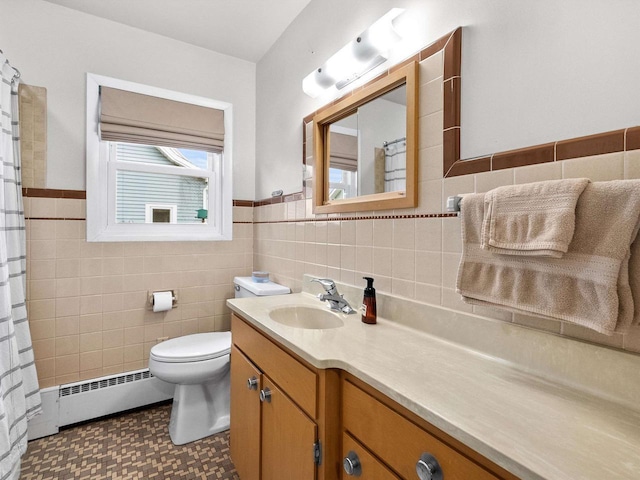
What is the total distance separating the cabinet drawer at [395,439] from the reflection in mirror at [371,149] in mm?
778

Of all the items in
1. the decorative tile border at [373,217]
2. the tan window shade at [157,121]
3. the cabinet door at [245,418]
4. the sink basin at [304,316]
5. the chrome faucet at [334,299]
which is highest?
the tan window shade at [157,121]

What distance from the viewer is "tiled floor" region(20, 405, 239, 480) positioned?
1.57 meters

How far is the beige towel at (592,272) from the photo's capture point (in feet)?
2.10

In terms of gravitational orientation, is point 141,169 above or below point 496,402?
above

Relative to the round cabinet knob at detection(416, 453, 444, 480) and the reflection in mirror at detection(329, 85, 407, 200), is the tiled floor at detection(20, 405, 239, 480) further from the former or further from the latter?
the reflection in mirror at detection(329, 85, 407, 200)

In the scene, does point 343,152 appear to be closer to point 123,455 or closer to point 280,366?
point 280,366

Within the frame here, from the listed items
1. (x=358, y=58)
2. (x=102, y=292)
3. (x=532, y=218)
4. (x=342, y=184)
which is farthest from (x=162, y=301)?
(x=532, y=218)

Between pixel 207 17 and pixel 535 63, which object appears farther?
pixel 207 17

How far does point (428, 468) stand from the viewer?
0.64 metres

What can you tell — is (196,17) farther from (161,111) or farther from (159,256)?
(159,256)

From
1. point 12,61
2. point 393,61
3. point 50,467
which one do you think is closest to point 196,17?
point 12,61

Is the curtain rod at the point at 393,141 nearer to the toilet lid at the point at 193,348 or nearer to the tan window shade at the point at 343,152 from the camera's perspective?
the tan window shade at the point at 343,152

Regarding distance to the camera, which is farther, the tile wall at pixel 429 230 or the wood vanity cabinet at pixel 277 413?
the wood vanity cabinet at pixel 277 413

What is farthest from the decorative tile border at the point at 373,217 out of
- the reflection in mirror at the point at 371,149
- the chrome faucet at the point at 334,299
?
the chrome faucet at the point at 334,299
